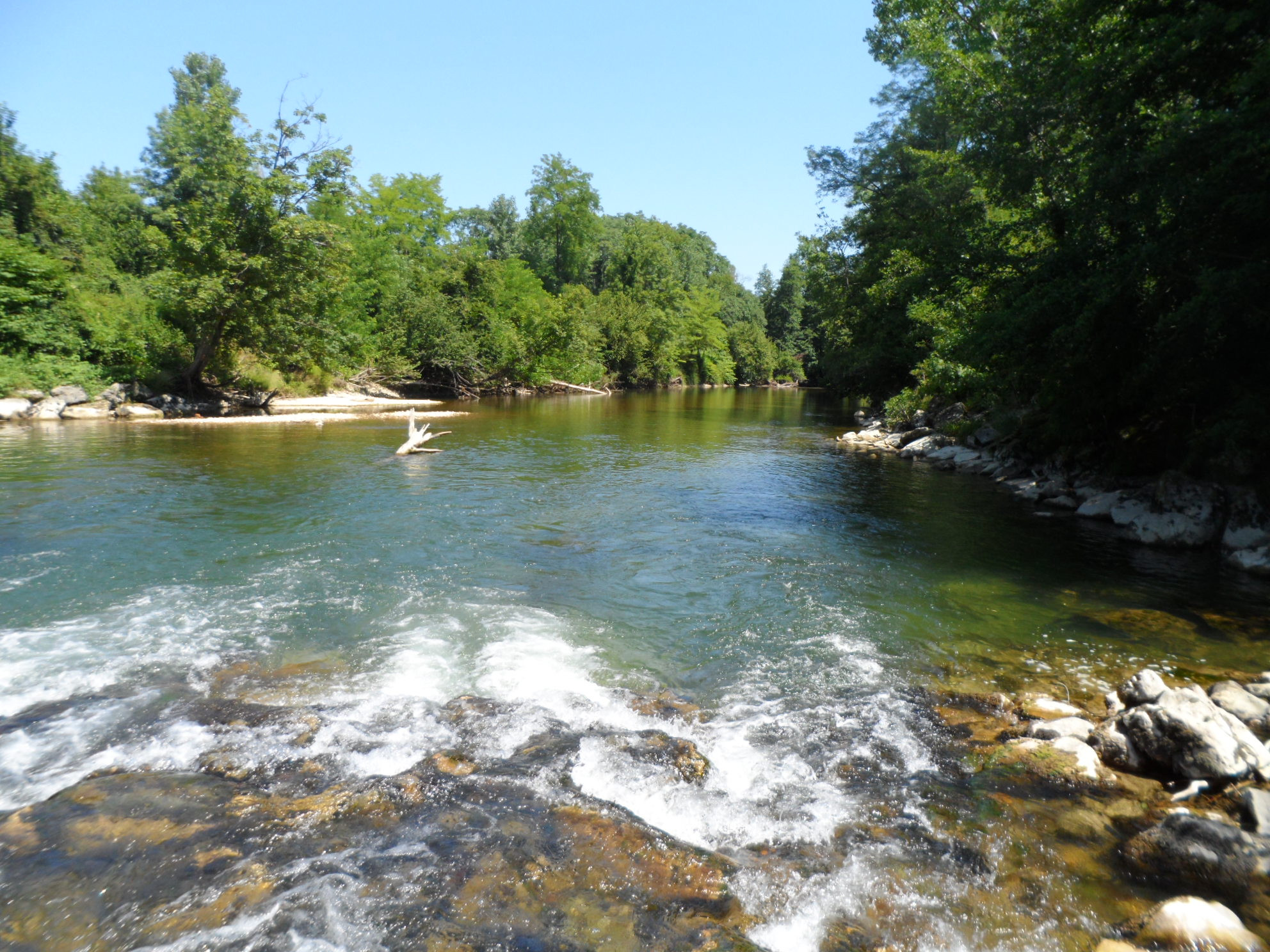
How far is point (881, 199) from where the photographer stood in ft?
102

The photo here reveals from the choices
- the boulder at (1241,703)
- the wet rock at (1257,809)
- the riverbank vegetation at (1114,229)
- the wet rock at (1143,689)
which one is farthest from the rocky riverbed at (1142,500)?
the wet rock at (1257,809)

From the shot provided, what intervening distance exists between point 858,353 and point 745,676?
29.0 m

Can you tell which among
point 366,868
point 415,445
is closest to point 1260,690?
point 366,868

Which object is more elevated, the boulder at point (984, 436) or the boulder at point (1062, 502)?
the boulder at point (984, 436)

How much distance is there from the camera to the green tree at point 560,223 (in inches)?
2724

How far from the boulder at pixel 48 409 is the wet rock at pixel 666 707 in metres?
30.3

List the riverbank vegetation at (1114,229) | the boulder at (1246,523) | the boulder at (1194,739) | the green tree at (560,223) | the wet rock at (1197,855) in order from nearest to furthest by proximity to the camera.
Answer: the wet rock at (1197,855) → the boulder at (1194,739) → the riverbank vegetation at (1114,229) → the boulder at (1246,523) → the green tree at (560,223)

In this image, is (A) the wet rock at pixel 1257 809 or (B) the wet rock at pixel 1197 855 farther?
(A) the wet rock at pixel 1257 809

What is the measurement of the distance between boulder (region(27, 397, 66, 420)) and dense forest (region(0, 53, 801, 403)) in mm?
1112

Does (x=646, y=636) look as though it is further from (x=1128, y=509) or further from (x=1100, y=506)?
(x=1100, y=506)

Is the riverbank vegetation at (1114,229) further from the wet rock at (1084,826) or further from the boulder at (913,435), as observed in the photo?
the wet rock at (1084,826)

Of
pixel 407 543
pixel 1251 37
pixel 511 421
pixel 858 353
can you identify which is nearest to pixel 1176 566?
pixel 1251 37

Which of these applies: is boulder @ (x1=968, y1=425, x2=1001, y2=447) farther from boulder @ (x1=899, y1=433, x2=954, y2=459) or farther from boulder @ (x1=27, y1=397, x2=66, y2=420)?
boulder @ (x1=27, y1=397, x2=66, y2=420)

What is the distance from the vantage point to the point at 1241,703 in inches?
235
